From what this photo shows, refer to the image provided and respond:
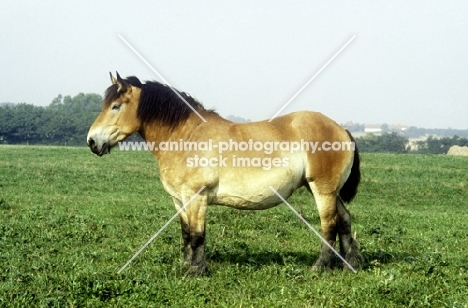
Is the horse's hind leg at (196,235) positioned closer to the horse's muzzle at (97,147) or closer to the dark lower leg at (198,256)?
the dark lower leg at (198,256)

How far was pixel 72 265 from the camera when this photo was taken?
712cm

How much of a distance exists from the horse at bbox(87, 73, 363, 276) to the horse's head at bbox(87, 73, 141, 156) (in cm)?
1

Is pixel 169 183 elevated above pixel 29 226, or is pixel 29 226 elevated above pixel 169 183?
pixel 169 183

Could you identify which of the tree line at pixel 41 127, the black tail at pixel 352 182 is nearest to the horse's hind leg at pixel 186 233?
the black tail at pixel 352 182

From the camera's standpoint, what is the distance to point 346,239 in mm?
7684

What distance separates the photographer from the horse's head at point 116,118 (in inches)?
274

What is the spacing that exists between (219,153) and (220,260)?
6.69 ft

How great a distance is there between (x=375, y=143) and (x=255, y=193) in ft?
247

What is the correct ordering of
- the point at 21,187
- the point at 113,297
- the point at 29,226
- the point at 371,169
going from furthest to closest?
the point at 371,169 < the point at 21,187 < the point at 29,226 < the point at 113,297

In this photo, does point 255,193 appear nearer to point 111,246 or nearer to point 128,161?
point 111,246

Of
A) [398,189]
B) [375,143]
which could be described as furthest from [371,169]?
[375,143]

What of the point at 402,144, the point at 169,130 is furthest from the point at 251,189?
the point at 402,144

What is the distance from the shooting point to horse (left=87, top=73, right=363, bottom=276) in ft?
22.8

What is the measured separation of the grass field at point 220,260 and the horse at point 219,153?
2.26ft
